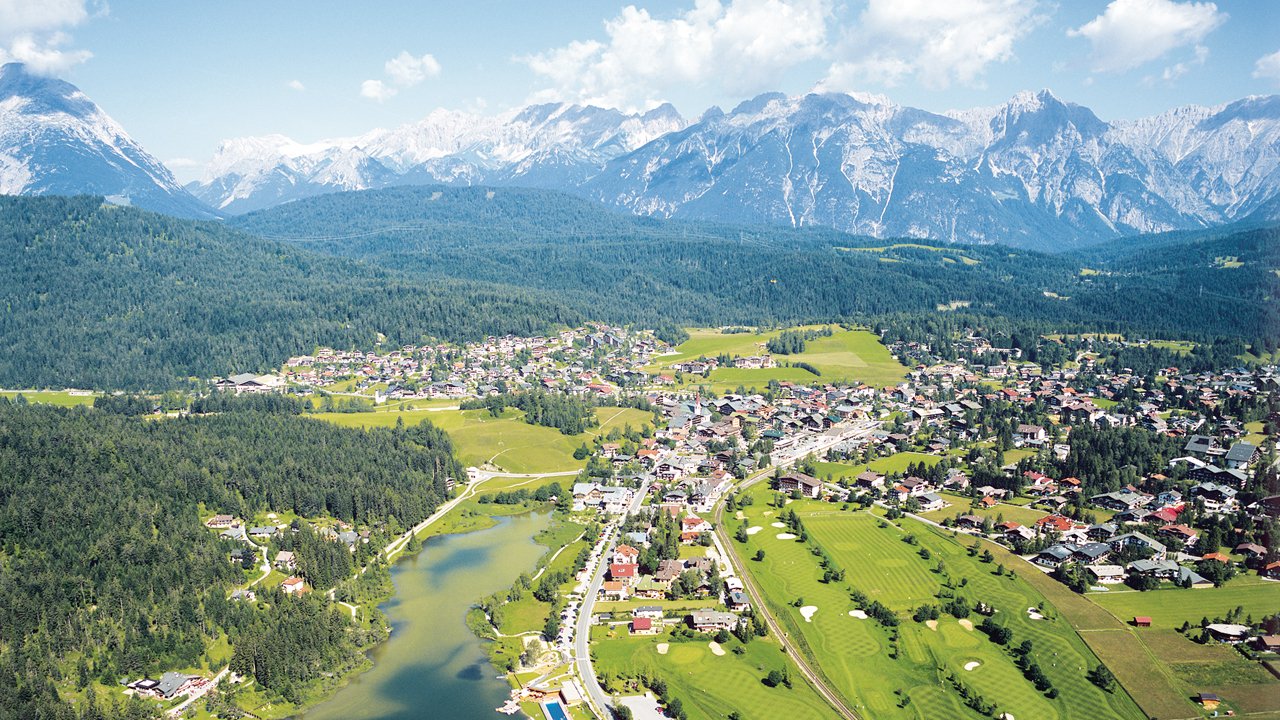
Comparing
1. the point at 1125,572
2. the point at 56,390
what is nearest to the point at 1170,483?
the point at 1125,572

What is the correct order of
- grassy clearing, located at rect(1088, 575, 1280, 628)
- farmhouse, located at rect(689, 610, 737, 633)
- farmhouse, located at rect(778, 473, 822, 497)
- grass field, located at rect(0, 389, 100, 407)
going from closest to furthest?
grassy clearing, located at rect(1088, 575, 1280, 628)
farmhouse, located at rect(689, 610, 737, 633)
farmhouse, located at rect(778, 473, 822, 497)
grass field, located at rect(0, 389, 100, 407)

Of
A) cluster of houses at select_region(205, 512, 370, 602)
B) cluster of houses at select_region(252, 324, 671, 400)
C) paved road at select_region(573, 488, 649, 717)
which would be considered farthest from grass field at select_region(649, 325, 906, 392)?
cluster of houses at select_region(205, 512, 370, 602)

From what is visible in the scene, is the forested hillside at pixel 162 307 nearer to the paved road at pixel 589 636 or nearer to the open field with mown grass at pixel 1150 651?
the paved road at pixel 589 636

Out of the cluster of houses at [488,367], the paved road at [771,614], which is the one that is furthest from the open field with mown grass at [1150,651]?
the cluster of houses at [488,367]

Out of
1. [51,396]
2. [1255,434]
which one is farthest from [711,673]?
[51,396]

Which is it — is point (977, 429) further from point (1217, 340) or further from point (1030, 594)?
point (1217, 340)

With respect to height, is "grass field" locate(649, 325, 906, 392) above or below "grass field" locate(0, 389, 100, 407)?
below

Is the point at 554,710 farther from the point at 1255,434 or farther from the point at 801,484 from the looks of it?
the point at 1255,434

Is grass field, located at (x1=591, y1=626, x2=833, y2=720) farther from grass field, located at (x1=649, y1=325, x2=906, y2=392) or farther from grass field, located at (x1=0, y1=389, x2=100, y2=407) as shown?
grass field, located at (x1=0, y1=389, x2=100, y2=407)
